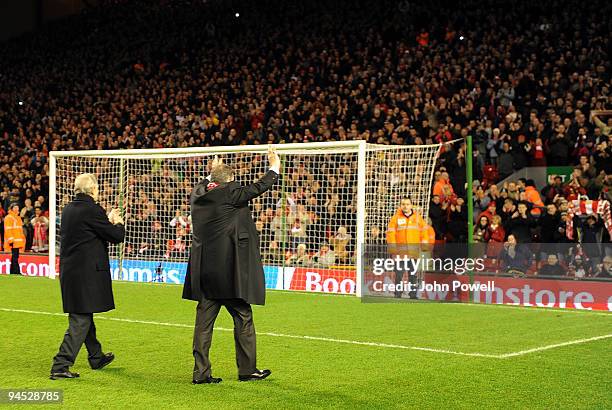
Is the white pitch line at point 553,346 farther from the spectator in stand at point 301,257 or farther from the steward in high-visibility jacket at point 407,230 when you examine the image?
the spectator in stand at point 301,257

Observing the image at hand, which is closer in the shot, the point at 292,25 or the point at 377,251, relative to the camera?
the point at 377,251

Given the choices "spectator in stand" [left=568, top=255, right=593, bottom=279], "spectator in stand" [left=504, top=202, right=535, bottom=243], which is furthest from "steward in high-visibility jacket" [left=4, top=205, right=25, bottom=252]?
"spectator in stand" [left=568, top=255, right=593, bottom=279]

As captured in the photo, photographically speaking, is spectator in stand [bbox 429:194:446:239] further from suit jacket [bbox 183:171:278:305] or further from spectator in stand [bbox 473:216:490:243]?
suit jacket [bbox 183:171:278:305]

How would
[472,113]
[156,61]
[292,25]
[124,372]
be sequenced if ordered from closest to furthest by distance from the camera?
[124,372]
[472,113]
[292,25]
[156,61]

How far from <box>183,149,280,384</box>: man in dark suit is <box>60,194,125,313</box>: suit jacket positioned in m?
0.87

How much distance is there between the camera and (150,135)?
28.9 m

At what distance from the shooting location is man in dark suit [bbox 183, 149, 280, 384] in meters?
8.44

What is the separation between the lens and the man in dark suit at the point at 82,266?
28.8 feet

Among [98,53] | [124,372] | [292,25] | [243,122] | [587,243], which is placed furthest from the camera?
[98,53]

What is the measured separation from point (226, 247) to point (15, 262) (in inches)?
644

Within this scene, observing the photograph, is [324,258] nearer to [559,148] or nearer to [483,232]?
[483,232]

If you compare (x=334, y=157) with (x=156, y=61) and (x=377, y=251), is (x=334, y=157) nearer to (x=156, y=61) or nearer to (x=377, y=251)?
(x=377, y=251)

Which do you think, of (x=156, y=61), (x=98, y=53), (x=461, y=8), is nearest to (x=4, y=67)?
(x=98, y=53)

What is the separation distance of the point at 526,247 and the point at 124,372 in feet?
28.1
